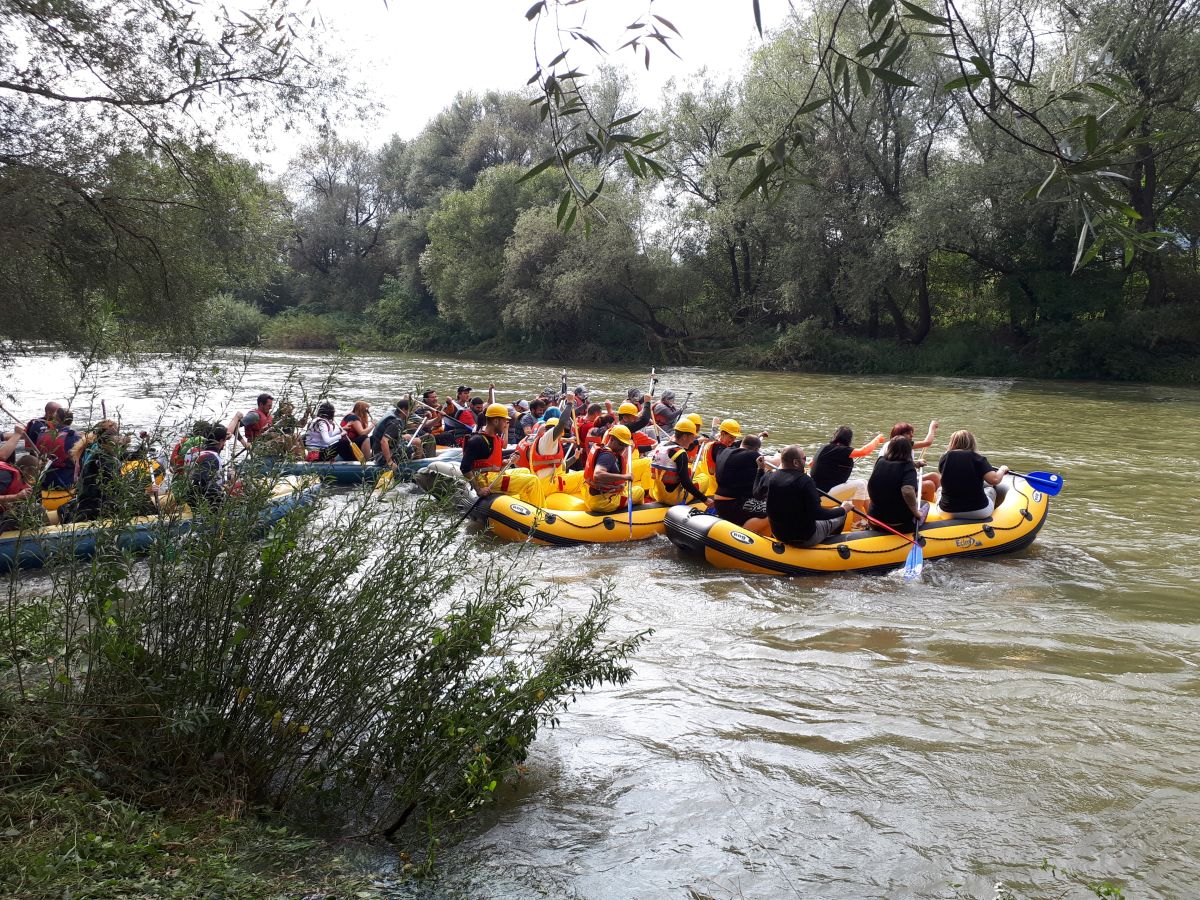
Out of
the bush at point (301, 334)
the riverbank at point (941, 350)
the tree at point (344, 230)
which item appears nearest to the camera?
the riverbank at point (941, 350)

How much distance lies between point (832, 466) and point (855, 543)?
102 centimetres

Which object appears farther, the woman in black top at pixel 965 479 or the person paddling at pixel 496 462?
the person paddling at pixel 496 462

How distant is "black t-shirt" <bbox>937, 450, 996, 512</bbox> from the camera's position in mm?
8086

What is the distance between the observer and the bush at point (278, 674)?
9.54ft

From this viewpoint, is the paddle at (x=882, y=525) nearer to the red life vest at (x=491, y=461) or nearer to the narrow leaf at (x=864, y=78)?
the red life vest at (x=491, y=461)

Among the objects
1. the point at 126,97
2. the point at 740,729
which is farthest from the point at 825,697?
the point at 126,97

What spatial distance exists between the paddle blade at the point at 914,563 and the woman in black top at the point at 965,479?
89 centimetres

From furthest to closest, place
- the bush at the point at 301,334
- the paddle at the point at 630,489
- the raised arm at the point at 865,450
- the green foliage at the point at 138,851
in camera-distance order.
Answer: the bush at the point at 301,334, the raised arm at the point at 865,450, the paddle at the point at 630,489, the green foliage at the point at 138,851

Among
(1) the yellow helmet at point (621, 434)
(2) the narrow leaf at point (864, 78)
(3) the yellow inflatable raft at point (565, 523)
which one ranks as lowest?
(3) the yellow inflatable raft at point (565, 523)

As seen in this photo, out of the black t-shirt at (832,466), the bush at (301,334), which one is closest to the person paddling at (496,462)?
the black t-shirt at (832,466)

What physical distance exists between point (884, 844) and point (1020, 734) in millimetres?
1441

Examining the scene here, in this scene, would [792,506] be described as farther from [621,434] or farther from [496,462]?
[496,462]

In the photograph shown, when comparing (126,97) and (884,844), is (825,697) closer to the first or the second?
(884,844)

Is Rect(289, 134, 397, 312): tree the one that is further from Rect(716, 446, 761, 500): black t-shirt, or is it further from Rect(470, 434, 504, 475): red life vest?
Rect(716, 446, 761, 500): black t-shirt
